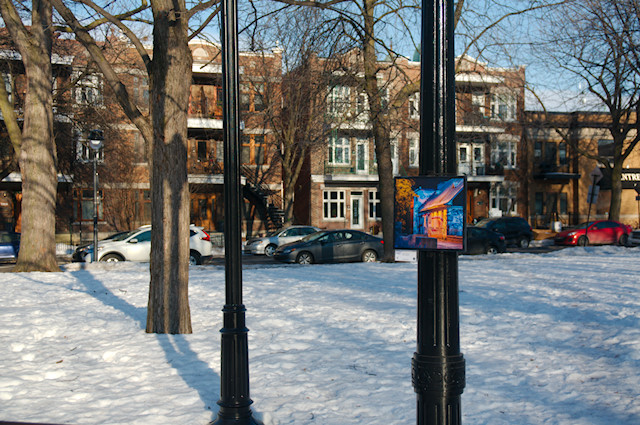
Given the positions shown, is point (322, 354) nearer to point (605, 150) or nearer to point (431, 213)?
point (431, 213)

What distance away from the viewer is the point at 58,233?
3566 centimetres

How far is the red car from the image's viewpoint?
102 feet

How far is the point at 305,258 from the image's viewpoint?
2162 centimetres

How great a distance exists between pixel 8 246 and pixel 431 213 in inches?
929

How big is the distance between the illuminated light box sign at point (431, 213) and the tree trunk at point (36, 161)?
1407 cm

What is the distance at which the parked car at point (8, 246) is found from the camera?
23203 millimetres

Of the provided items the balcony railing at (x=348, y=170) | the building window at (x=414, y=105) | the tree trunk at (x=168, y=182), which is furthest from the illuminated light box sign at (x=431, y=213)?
the balcony railing at (x=348, y=170)

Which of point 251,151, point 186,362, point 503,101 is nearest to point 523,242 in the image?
point 503,101

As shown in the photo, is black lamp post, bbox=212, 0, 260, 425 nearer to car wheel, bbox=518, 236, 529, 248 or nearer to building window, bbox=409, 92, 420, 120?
building window, bbox=409, 92, 420, 120

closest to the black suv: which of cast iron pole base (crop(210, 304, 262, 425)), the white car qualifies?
the white car

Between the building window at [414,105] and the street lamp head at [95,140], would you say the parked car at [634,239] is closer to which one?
the building window at [414,105]

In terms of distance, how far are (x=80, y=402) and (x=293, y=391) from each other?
2027 mm

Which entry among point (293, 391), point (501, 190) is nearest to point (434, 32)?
point (293, 391)

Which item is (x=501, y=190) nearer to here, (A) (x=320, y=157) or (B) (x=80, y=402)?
(A) (x=320, y=157)
